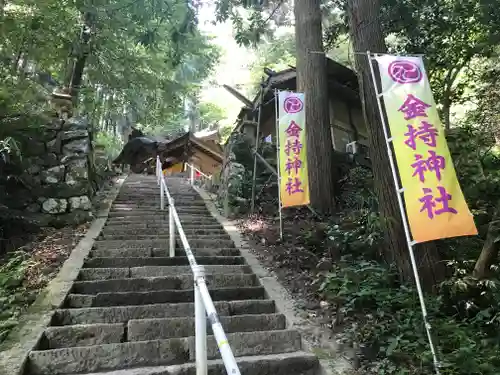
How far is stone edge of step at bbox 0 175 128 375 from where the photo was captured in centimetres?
325

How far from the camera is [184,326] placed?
157 inches

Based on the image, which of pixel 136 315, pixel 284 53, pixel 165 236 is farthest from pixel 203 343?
pixel 284 53

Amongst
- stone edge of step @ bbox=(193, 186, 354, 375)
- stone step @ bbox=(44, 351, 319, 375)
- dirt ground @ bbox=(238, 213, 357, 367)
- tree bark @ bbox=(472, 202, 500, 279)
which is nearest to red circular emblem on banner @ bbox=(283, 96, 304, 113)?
dirt ground @ bbox=(238, 213, 357, 367)

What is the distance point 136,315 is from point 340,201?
5117mm

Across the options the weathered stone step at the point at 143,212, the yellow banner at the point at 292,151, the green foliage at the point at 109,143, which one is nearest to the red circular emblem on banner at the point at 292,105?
the yellow banner at the point at 292,151

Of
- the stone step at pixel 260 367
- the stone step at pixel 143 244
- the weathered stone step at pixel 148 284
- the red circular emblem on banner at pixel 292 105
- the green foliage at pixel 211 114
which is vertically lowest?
the stone step at pixel 260 367

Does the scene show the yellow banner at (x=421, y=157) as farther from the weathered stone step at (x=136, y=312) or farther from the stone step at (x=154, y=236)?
the stone step at (x=154, y=236)

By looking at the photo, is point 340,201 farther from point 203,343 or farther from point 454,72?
point 203,343

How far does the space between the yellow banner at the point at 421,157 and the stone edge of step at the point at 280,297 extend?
4.33 ft

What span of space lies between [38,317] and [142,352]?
48.1 inches

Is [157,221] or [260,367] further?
[157,221]

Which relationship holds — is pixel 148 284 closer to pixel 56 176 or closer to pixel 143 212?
pixel 143 212

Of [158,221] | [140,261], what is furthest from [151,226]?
[140,261]

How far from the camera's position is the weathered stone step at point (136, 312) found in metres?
4.09
